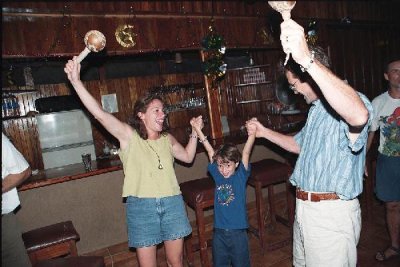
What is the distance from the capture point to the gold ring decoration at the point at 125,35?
434 cm

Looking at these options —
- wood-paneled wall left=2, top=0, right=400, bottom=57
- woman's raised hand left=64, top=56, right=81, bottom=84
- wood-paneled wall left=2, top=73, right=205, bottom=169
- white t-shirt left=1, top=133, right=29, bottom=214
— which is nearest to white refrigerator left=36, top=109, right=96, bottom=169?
wood-paneled wall left=2, top=73, right=205, bottom=169

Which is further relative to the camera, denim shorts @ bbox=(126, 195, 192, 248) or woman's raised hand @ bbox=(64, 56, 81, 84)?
denim shorts @ bbox=(126, 195, 192, 248)

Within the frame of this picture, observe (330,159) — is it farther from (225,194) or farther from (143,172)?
(143,172)

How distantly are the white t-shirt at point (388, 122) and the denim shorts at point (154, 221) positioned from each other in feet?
8.07

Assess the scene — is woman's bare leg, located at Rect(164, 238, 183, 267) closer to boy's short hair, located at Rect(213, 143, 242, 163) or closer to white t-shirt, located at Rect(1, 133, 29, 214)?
boy's short hair, located at Rect(213, 143, 242, 163)

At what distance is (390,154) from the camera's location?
3.59 meters

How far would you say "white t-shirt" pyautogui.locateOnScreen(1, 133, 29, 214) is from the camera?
224 centimetres

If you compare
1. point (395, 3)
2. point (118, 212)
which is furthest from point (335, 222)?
point (395, 3)

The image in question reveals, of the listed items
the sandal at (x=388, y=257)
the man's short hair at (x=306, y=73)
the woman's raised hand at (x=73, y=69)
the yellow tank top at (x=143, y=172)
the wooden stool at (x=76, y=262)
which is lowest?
the sandal at (x=388, y=257)

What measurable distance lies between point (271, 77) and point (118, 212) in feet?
16.2

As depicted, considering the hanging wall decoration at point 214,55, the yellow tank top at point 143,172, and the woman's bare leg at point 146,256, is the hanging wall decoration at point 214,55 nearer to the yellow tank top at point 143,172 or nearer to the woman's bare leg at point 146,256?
the yellow tank top at point 143,172

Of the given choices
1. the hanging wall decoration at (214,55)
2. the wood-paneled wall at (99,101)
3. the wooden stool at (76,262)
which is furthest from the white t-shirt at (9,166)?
the wood-paneled wall at (99,101)

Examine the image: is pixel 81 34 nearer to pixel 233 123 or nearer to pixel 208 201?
pixel 208 201

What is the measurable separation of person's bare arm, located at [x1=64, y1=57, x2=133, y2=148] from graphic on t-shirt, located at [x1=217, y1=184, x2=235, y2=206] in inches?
40.3
